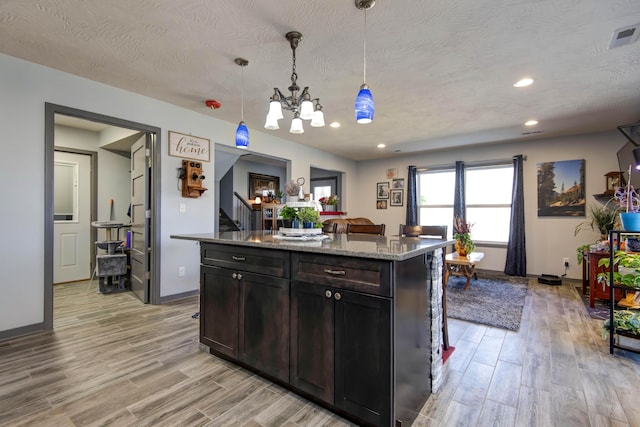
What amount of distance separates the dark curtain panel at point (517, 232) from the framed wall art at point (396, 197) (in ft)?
7.30

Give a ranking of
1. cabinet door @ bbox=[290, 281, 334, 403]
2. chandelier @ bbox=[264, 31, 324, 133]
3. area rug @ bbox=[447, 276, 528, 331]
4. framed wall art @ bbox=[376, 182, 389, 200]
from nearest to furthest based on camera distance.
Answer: cabinet door @ bbox=[290, 281, 334, 403] → chandelier @ bbox=[264, 31, 324, 133] → area rug @ bbox=[447, 276, 528, 331] → framed wall art @ bbox=[376, 182, 389, 200]

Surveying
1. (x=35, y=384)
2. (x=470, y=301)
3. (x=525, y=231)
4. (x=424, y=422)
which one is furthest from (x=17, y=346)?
(x=525, y=231)

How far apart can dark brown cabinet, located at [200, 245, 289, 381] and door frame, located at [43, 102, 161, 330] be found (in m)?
1.66

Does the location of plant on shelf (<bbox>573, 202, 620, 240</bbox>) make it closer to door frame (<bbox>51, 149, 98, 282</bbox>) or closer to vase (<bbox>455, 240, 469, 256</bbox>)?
vase (<bbox>455, 240, 469, 256</bbox>)

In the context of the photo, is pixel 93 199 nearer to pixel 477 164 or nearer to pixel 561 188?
pixel 477 164

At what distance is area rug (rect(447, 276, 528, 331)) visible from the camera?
10.3 feet

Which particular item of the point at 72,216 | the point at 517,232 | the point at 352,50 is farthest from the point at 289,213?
the point at 517,232

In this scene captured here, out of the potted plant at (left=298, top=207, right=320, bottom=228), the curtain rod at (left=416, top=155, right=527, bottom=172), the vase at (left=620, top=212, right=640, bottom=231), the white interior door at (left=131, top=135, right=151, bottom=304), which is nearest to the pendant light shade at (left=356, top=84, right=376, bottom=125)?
the potted plant at (left=298, top=207, right=320, bottom=228)

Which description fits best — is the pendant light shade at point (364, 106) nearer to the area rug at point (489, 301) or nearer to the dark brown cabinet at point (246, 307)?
the dark brown cabinet at point (246, 307)

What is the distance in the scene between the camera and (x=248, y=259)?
196cm

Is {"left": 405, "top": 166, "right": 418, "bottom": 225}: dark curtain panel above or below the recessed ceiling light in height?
below

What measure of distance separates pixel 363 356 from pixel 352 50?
7.48 ft

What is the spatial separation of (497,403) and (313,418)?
1.09 metres

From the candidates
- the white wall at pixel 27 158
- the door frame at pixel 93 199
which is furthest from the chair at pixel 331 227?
the door frame at pixel 93 199
